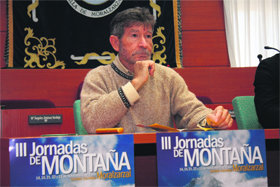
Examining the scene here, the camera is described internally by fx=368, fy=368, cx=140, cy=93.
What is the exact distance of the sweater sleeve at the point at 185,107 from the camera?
1.77 m

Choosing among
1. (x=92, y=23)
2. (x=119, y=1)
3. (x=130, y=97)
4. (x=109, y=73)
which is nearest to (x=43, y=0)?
(x=92, y=23)

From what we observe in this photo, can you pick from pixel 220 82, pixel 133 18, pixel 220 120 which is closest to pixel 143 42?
pixel 133 18

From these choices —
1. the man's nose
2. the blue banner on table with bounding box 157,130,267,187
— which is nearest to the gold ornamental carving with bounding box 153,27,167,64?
the man's nose

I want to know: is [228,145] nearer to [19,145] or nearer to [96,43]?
[19,145]

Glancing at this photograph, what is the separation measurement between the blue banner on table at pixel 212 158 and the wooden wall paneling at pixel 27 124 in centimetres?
235

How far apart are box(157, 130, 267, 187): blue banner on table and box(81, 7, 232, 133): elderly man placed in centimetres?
64

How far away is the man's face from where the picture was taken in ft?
6.37

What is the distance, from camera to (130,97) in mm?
→ 1676

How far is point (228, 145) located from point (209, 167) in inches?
3.4

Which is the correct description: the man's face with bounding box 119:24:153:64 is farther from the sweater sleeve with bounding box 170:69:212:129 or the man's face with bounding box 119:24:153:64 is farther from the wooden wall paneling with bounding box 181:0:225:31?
the wooden wall paneling with bounding box 181:0:225:31

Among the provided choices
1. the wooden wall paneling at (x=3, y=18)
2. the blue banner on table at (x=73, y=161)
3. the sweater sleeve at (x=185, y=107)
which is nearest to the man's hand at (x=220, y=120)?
the sweater sleeve at (x=185, y=107)

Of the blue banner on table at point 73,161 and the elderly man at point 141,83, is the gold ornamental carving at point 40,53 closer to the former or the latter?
the elderly man at point 141,83

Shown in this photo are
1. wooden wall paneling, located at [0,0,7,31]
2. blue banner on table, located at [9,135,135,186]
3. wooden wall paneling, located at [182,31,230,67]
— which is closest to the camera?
blue banner on table, located at [9,135,135,186]

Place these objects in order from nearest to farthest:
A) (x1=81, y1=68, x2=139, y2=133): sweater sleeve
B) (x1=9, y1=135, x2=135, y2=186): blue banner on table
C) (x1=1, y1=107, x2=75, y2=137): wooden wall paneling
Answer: (x1=9, y1=135, x2=135, y2=186): blue banner on table → (x1=81, y1=68, x2=139, y2=133): sweater sleeve → (x1=1, y1=107, x2=75, y2=137): wooden wall paneling
